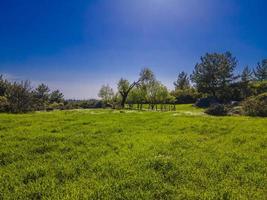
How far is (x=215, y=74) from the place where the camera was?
7588cm

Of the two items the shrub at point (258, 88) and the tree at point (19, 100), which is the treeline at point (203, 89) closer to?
the shrub at point (258, 88)

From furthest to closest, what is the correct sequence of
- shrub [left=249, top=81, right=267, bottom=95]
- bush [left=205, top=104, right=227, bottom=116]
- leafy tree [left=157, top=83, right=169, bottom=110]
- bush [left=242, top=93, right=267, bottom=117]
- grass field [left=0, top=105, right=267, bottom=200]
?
shrub [left=249, top=81, right=267, bottom=95]
leafy tree [left=157, top=83, right=169, bottom=110]
bush [left=205, top=104, right=227, bottom=116]
bush [left=242, top=93, right=267, bottom=117]
grass field [left=0, top=105, right=267, bottom=200]

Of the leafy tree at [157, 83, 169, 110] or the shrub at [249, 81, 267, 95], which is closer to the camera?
the leafy tree at [157, 83, 169, 110]

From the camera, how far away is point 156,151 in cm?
981

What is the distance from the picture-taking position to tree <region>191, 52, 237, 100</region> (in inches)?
3000

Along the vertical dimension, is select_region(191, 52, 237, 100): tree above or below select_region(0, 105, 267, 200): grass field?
above

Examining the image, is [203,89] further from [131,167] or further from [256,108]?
[131,167]

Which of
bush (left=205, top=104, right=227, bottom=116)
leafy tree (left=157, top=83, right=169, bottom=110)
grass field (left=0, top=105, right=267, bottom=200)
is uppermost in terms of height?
leafy tree (left=157, top=83, right=169, bottom=110)

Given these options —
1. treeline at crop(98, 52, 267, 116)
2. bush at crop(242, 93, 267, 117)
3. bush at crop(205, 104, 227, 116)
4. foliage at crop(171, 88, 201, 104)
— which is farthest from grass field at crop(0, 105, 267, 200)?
foliage at crop(171, 88, 201, 104)

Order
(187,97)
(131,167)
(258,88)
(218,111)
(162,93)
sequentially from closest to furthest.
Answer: (131,167) → (218,111) → (162,93) → (258,88) → (187,97)

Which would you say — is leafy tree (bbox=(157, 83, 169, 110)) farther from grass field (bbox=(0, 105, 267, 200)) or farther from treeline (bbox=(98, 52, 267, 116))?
grass field (bbox=(0, 105, 267, 200))

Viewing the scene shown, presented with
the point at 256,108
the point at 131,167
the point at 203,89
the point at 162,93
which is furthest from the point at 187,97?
the point at 131,167

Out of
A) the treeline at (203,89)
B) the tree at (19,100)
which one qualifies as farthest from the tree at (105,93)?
the tree at (19,100)

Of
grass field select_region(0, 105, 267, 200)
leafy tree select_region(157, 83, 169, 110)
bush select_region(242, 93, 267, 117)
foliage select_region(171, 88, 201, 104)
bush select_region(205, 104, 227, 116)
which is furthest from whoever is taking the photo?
foliage select_region(171, 88, 201, 104)
